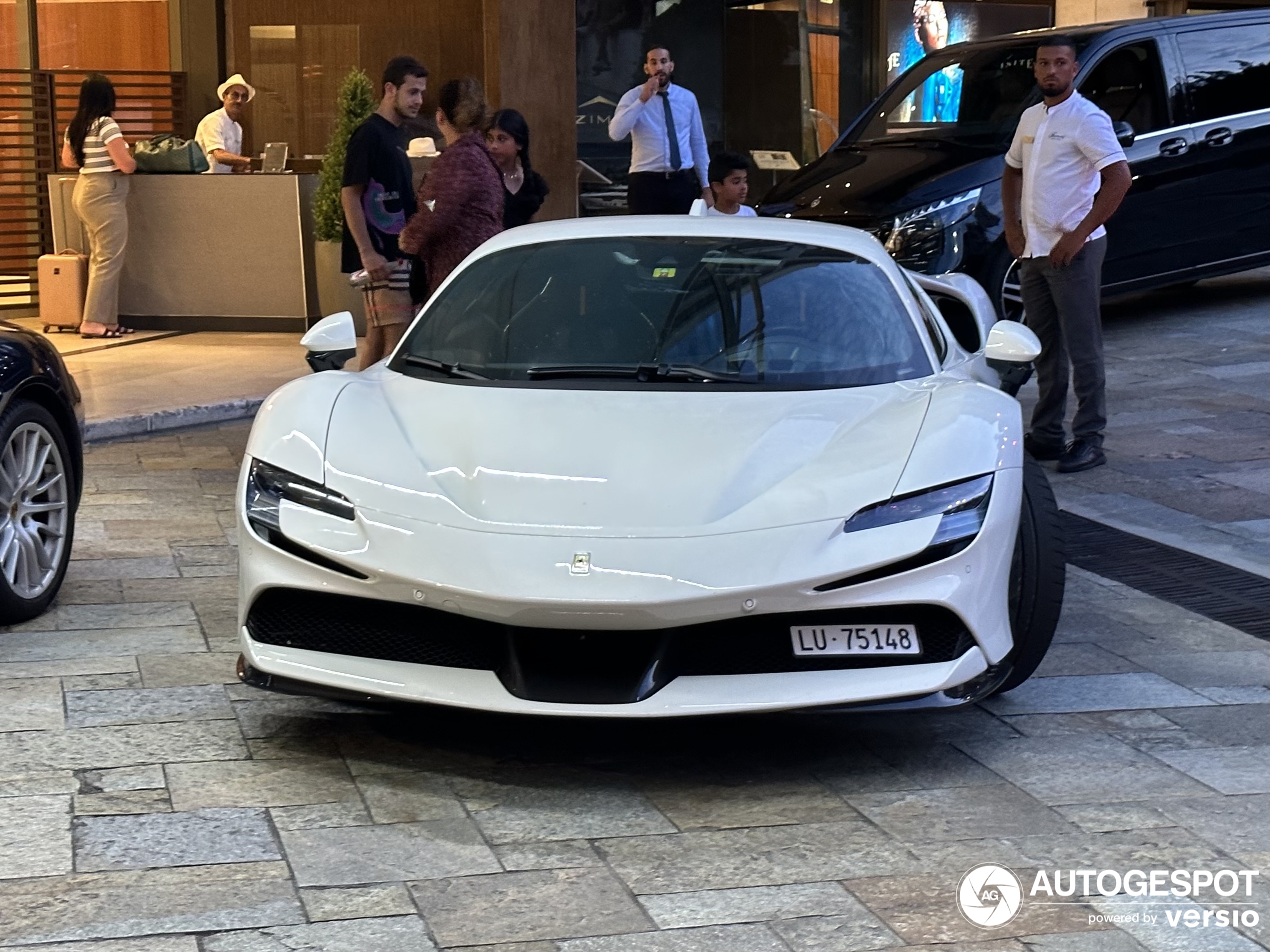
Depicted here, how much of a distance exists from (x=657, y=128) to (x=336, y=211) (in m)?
2.45

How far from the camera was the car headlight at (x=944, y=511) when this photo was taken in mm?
4324

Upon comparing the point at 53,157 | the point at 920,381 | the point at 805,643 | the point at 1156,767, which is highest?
the point at 53,157

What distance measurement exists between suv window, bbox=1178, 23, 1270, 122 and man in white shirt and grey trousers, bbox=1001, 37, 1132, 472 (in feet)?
10.7

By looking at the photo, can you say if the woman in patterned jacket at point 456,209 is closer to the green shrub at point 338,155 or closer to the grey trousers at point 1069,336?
the grey trousers at point 1069,336

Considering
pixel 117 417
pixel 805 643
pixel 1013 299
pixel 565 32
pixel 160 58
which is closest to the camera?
pixel 805 643

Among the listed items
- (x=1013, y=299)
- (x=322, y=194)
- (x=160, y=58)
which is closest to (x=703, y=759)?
(x=1013, y=299)

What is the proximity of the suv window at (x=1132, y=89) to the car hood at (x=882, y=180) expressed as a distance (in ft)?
3.02

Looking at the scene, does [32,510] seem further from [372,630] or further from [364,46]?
[364,46]

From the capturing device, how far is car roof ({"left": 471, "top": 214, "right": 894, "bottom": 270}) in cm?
578

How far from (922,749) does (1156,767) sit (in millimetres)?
566

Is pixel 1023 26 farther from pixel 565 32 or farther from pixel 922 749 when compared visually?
pixel 922 749

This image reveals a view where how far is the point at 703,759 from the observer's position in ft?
15.0

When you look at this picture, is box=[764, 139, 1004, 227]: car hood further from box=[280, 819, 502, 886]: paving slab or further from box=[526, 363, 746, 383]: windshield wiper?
box=[280, 819, 502, 886]: paving slab

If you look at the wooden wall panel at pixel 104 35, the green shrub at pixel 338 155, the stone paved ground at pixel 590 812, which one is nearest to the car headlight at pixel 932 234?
the green shrub at pixel 338 155
